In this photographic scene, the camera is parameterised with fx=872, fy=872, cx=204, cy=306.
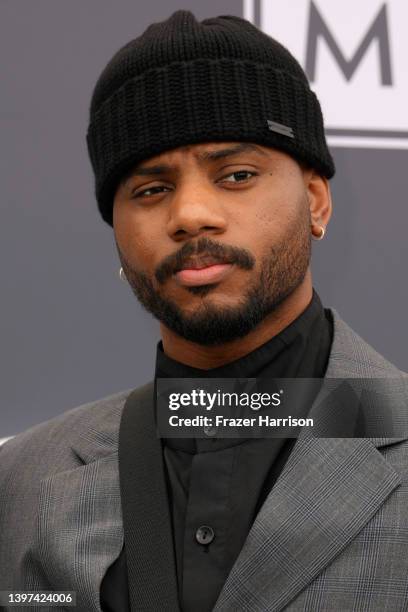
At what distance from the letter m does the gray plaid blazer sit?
525 mm

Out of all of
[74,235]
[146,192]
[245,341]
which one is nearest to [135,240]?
[146,192]

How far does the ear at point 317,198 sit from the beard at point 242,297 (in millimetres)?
75

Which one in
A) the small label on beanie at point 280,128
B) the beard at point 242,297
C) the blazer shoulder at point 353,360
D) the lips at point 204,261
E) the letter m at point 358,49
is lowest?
the blazer shoulder at point 353,360

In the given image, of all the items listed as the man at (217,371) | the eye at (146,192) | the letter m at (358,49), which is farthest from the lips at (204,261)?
the letter m at (358,49)

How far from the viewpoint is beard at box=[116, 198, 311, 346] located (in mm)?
971

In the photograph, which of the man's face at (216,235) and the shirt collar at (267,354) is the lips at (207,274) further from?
the shirt collar at (267,354)

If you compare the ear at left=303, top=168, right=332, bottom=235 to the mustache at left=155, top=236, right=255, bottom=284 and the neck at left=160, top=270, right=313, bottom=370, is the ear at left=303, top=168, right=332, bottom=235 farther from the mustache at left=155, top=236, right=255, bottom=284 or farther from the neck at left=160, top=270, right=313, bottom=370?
the mustache at left=155, top=236, right=255, bottom=284

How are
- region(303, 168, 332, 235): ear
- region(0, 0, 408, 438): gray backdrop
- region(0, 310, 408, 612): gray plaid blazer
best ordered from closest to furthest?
region(0, 310, 408, 612): gray plaid blazer, region(303, 168, 332, 235): ear, region(0, 0, 408, 438): gray backdrop

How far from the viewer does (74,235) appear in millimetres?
1435

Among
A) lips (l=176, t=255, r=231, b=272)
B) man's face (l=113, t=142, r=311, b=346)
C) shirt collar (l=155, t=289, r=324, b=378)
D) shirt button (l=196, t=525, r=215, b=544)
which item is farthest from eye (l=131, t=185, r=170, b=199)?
shirt button (l=196, t=525, r=215, b=544)

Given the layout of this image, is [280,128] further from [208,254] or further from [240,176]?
[208,254]

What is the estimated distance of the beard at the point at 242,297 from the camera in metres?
0.97

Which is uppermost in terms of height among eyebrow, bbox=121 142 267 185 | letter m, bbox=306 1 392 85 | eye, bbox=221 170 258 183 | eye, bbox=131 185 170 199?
letter m, bbox=306 1 392 85

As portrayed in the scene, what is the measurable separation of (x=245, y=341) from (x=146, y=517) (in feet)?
0.77
